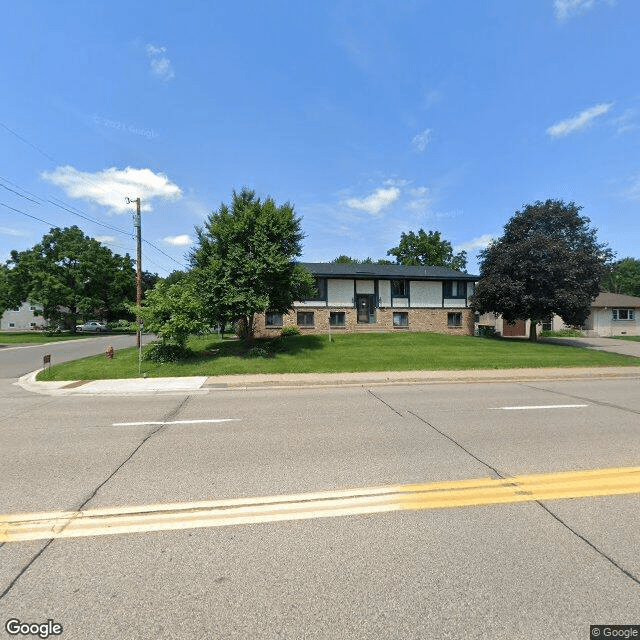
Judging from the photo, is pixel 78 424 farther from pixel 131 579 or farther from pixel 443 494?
pixel 443 494

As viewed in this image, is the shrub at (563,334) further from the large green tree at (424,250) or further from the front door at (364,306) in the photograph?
the large green tree at (424,250)

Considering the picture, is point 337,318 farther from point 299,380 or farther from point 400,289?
point 299,380

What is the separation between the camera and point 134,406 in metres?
9.18

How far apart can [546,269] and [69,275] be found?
1964 inches

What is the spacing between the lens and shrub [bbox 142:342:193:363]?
1659 centimetres

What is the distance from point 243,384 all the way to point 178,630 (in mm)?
10175

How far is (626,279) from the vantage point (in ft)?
245

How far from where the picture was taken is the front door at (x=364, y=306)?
3059 cm

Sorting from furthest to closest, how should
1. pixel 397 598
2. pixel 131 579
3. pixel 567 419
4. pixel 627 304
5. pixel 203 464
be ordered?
1. pixel 627 304
2. pixel 567 419
3. pixel 203 464
4. pixel 131 579
5. pixel 397 598

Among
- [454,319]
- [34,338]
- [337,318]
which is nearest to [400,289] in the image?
[454,319]

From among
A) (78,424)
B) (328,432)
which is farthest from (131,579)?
(78,424)

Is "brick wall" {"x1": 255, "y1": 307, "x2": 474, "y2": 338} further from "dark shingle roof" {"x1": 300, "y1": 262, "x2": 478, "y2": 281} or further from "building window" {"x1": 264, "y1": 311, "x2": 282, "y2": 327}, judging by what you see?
"dark shingle roof" {"x1": 300, "y1": 262, "x2": 478, "y2": 281}

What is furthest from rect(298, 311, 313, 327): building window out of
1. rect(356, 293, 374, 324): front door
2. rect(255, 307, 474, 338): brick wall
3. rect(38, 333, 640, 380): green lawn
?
rect(38, 333, 640, 380): green lawn

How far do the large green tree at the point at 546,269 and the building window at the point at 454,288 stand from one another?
332 cm
